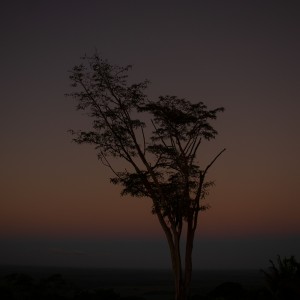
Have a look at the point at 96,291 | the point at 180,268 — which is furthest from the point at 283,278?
the point at 96,291

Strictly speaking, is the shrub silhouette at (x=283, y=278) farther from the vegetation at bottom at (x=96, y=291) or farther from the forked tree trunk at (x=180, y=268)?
the forked tree trunk at (x=180, y=268)

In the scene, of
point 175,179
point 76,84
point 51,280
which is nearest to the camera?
point 175,179

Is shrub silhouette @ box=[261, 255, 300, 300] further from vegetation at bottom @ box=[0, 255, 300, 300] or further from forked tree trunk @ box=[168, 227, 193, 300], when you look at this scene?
forked tree trunk @ box=[168, 227, 193, 300]

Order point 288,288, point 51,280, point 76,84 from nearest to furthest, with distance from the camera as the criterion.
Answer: point 288,288 → point 76,84 → point 51,280

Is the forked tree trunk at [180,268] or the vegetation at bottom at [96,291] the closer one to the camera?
the vegetation at bottom at [96,291]

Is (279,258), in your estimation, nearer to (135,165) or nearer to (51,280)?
(135,165)

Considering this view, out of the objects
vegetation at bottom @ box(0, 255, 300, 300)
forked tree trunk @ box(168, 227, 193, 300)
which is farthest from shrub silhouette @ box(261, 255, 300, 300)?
forked tree trunk @ box(168, 227, 193, 300)

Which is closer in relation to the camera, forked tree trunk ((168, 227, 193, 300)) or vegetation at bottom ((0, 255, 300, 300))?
vegetation at bottom ((0, 255, 300, 300))

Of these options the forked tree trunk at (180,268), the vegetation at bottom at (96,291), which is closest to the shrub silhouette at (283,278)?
the vegetation at bottom at (96,291)

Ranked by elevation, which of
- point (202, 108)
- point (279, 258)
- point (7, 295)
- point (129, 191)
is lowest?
point (7, 295)

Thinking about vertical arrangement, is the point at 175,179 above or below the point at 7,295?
above

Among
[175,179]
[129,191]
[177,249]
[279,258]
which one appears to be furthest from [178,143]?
[279,258]

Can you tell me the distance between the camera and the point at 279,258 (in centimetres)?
2308

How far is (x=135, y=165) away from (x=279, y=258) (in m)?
10.2
